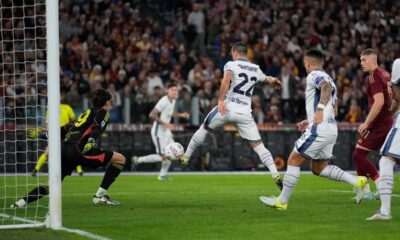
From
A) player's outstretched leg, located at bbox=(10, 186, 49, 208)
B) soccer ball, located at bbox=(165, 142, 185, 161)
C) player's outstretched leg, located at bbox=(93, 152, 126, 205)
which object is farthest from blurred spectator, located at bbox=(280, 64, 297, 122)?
player's outstretched leg, located at bbox=(10, 186, 49, 208)

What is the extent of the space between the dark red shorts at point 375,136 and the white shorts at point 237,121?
189 centimetres

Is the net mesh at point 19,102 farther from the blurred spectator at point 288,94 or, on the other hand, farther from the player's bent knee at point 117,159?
the blurred spectator at point 288,94

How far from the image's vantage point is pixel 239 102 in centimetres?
1573

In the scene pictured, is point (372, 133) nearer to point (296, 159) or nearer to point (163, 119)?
point (296, 159)

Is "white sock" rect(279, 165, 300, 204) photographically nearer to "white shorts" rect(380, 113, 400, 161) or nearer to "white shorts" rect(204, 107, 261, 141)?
"white shorts" rect(380, 113, 400, 161)

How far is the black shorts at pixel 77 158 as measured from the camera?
13.3m

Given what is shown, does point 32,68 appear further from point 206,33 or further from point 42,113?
point 206,33

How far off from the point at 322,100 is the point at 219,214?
2.00 meters

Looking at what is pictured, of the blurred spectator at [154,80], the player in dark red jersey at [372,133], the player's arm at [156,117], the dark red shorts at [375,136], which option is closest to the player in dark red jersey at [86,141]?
the player in dark red jersey at [372,133]

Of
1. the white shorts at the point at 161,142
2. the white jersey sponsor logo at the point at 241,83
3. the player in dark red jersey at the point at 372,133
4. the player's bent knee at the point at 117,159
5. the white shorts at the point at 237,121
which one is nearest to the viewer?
the player's bent knee at the point at 117,159

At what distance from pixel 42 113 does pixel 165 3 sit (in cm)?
899

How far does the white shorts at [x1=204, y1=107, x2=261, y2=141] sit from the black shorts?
2581 millimetres

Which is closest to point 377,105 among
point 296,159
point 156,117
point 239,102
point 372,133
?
point 372,133

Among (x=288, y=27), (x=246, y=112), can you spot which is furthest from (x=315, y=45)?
(x=246, y=112)
